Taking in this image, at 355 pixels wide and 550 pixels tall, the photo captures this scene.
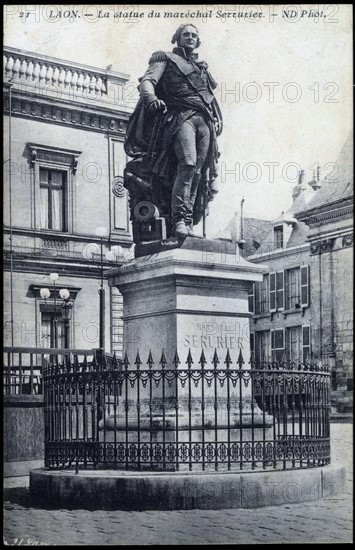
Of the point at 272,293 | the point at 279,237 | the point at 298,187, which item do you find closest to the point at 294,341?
the point at 272,293

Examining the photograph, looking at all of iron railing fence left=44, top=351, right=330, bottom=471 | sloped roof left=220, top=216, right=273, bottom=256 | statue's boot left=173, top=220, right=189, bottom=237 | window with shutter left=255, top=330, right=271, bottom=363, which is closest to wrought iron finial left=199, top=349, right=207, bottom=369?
iron railing fence left=44, top=351, right=330, bottom=471

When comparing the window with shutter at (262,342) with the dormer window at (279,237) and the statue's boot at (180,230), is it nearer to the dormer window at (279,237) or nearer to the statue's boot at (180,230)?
the dormer window at (279,237)

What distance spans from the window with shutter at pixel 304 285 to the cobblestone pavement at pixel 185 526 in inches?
1275

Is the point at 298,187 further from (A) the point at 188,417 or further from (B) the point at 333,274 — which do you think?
(A) the point at 188,417

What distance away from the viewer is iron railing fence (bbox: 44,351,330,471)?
8828mm

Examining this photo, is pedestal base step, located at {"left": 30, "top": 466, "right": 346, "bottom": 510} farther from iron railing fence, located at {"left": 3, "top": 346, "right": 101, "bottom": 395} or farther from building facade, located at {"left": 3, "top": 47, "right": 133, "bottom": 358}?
building facade, located at {"left": 3, "top": 47, "right": 133, "bottom": 358}

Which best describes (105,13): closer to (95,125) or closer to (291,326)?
(95,125)

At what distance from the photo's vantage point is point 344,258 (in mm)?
37969

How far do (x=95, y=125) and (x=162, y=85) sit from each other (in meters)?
18.8

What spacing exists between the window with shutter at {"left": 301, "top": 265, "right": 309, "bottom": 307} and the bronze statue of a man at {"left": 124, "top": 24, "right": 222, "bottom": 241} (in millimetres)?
30761

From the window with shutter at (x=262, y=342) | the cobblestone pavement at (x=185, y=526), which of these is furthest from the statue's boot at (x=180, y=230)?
the window with shutter at (x=262, y=342)

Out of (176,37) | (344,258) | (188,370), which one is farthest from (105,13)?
(344,258)

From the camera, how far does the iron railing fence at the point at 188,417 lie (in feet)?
29.0

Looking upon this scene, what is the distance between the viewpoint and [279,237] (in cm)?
4600
